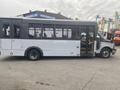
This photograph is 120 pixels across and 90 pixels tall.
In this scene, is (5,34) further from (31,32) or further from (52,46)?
(52,46)

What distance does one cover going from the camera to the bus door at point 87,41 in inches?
619

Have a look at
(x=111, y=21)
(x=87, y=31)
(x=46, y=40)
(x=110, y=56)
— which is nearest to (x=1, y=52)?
(x=46, y=40)

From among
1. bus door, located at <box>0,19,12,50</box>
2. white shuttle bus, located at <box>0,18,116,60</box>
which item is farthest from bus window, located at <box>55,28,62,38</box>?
bus door, located at <box>0,19,12,50</box>

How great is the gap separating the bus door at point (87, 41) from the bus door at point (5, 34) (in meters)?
4.67

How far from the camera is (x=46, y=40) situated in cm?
1519

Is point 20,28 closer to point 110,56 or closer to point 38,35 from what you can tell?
point 38,35

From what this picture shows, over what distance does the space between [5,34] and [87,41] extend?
17.6 ft

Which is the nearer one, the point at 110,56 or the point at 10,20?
the point at 10,20

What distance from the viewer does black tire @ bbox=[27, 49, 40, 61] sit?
1503 centimetres

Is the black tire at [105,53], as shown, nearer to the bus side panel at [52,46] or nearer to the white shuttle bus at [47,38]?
the white shuttle bus at [47,38]

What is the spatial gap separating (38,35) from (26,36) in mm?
769

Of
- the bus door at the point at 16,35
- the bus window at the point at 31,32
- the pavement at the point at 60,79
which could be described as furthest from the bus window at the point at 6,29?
the pavement at the point at 60,79

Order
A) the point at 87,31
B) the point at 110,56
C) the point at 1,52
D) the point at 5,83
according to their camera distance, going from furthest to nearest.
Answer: the point at 110,56 < the point at 87,31 < the point at 1,52 < the point at 5,83

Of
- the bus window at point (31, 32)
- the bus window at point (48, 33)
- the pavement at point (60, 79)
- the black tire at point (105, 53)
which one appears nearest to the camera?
the pavement at point (60, 79)
